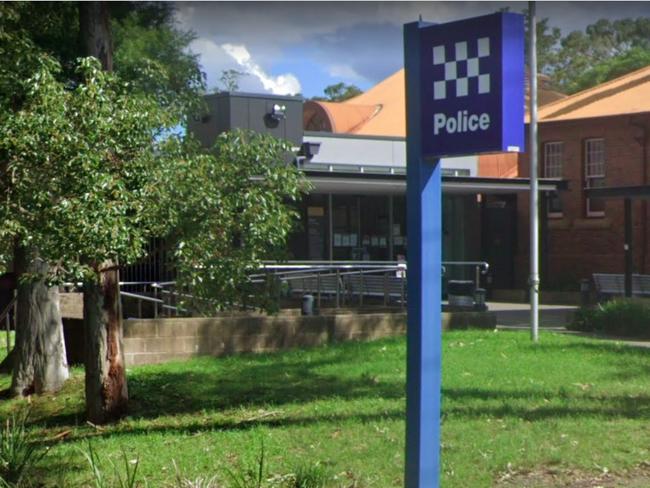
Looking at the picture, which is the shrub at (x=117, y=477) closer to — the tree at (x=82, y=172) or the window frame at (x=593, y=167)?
the tree at (x=82, y=172)

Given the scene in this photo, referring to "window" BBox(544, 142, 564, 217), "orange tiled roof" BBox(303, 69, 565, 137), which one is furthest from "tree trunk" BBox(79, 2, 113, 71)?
"orange tiled roof" BBox(303, 69, 565, 137)

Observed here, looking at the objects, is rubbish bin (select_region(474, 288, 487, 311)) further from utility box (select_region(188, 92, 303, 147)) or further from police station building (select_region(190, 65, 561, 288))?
utility box (select_region(188, 92, 303, 147))

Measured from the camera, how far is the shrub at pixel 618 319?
17422 millimetres

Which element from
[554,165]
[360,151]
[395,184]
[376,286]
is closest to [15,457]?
[376,286]

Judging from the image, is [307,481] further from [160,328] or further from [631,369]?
[160,328]

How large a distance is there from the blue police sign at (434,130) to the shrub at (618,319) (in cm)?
1181

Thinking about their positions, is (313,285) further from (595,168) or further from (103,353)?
(103,353)

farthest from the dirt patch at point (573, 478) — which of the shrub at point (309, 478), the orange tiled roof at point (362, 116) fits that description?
the orange tiled roof at point (362, 116)

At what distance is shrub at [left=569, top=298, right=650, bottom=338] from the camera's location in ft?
57.2

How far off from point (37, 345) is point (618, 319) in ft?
33.2

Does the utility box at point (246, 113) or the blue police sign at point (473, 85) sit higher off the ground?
the utility box at point (246, 113)

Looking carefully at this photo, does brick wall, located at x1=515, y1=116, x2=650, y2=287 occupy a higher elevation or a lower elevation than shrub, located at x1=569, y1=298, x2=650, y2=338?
higher

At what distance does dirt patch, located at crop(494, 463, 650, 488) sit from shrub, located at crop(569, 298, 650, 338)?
9963 millimetres

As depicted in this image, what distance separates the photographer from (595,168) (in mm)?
31781
